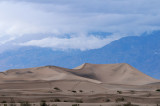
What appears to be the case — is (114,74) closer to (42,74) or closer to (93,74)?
(93,74)

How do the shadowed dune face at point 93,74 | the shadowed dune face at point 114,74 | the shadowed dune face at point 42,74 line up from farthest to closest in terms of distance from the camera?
1. the shadowed dune face at point 114,74
2. the shadowed dune face at point 93,74
3. the shadowed dune face at point 42,74

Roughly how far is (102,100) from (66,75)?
63793mm

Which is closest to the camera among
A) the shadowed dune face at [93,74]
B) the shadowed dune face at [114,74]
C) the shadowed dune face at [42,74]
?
the shadowed dune face at [42,74]

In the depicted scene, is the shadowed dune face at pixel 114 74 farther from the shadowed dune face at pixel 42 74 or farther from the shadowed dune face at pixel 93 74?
the shadowed dune face at pixel 42 74

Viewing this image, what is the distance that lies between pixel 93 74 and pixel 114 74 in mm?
6208

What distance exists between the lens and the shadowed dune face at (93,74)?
96.8 metres

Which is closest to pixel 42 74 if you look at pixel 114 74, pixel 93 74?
pixel 93 74

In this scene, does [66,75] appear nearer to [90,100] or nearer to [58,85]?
[58,85]

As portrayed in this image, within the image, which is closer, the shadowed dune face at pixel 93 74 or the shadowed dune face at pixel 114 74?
the shadowed dune face at pixel 93 74

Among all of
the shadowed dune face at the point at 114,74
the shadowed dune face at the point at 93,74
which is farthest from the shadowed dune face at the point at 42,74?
the shadowed dune face at the point at 114,74

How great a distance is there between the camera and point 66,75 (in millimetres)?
95625

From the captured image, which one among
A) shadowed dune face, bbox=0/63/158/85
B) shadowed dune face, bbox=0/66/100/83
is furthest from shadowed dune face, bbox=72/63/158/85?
shadowed dune face, bbox=0/66/100/83

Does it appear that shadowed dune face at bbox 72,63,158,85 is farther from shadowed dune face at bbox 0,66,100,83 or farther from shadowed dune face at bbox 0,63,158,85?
shadowed dune face at bbox 0,66,100,83

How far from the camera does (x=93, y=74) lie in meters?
108
